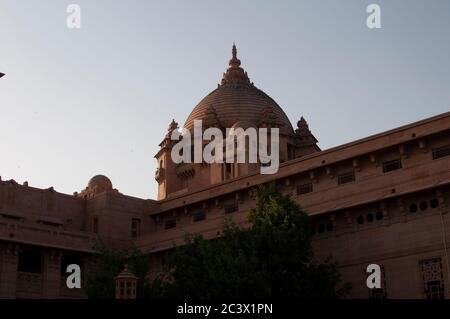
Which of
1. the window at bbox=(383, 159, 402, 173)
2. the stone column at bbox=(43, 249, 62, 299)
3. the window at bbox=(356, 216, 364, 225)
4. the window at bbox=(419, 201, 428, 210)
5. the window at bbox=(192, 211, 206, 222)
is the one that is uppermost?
the window at bbox=(383, 159, 402, 173)

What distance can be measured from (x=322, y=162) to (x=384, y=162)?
10.5ft

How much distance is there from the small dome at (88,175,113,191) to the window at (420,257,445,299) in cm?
3001

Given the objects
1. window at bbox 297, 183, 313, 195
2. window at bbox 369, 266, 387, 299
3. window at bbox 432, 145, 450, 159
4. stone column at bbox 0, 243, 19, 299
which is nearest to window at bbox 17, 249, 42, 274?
stone column at bbox 0, 243, 19, 299

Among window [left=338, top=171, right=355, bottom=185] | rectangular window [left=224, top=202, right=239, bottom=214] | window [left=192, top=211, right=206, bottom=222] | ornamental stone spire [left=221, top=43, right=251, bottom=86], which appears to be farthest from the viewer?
ornamental stone spire [left=221, top=43, right=251, bottom=86]

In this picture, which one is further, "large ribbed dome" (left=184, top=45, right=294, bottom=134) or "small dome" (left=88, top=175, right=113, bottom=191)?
"large ribbed dome" (left=184, top=45, right=294, bottom=134)

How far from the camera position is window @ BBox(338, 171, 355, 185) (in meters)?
35.2

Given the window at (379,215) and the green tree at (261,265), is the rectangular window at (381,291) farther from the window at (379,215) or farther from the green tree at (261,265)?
the window at (379,215)

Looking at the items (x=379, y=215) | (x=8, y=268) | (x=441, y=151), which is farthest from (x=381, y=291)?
(x=8, y=268)

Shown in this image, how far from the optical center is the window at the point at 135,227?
146 ft

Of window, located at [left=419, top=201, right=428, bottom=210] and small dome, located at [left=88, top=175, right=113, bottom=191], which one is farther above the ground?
small dome, located at [left=88, top=175, right=113, bottom=191]

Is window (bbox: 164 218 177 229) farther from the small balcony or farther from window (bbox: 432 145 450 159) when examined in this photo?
window (bbox: 432 145 450 159)

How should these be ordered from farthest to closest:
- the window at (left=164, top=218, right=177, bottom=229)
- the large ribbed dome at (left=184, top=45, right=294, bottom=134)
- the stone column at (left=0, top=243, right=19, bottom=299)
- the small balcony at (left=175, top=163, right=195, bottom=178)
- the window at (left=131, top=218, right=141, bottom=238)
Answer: the large ribbed dome at (left=184, top=45, right=294, bottom=134) < the small balcony at (left=175, top=163, right=195, bottom=178) < the window at (left=131, top=218, right=141, bottom=238) < the window at (left=164, top=218, right=177, bottom=229) < the stone column at (left=0, top=243, right=19, bottom=299)
